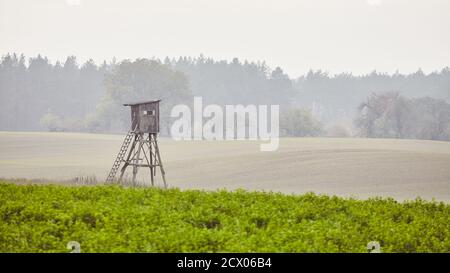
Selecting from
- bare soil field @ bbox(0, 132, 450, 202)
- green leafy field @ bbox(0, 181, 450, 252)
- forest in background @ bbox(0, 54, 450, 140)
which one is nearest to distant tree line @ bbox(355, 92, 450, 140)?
forest in background @ bbox(0, 54, 450, 140)

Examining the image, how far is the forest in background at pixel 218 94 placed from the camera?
97125mm

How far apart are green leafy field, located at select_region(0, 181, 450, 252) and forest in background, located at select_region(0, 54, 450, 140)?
81.9 meters

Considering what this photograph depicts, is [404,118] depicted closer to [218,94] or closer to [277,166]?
[218,94]

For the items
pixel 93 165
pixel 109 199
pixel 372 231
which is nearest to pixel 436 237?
pixel 372 231

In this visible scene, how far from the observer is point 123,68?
327ft

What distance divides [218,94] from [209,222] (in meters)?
115

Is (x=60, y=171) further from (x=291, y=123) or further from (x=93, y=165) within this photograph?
(x=291, y=123)

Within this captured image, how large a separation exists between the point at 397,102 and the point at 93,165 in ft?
180

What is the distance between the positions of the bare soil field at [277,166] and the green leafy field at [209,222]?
15.5 m

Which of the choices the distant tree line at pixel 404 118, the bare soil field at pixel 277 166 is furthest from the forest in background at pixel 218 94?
the bare soil field at pixel 277 166

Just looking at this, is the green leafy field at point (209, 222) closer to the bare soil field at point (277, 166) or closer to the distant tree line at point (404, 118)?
the bare soil field at point (277, 166)

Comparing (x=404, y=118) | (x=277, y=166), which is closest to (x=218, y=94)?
(x=404, y=118)

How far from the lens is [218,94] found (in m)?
127

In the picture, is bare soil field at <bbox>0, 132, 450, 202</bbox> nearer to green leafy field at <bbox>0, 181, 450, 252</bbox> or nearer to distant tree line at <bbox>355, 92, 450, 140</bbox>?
green leafy field at <bbox>0, 181, 450, 252</bbox>
